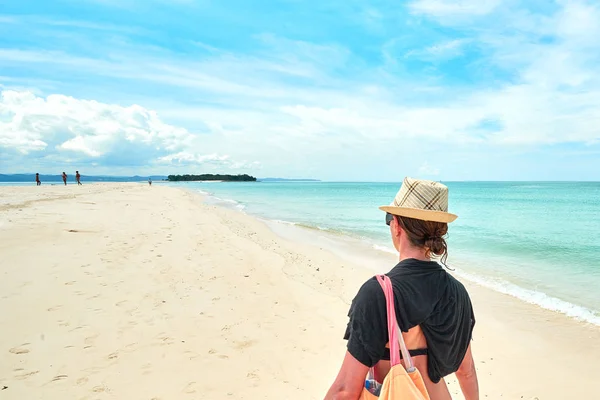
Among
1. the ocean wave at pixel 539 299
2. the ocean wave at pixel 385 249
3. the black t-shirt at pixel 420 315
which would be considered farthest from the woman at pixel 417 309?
the ocean wave at pixel 385 249

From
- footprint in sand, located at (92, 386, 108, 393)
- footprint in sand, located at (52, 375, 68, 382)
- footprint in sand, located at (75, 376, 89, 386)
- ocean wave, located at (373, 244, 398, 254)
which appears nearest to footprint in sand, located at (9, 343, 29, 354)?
footprint in sand, located at (52, 375, 68, 382)

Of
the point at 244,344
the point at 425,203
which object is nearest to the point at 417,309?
the point at 425,203

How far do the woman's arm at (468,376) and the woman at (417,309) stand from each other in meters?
0.09

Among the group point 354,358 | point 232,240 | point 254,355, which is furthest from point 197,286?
point 354,358

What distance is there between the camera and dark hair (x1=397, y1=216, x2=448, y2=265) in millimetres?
1637

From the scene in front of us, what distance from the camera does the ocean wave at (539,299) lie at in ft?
23.6

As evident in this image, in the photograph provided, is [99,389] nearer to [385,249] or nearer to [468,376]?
[468,376]

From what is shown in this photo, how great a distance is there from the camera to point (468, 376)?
6.32 feet

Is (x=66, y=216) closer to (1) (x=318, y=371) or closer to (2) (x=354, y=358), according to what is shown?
(1) (x=318, y=371)

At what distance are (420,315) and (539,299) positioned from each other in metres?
8.66

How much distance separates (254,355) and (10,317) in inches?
149

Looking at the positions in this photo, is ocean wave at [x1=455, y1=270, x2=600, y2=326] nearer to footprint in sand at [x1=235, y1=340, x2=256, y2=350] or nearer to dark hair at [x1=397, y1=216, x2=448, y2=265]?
footprint in sand at [x1=235, y1=340, x2=256, y2=350]

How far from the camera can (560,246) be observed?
1553 centimetres

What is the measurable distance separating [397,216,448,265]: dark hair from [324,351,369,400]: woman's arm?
614mm
